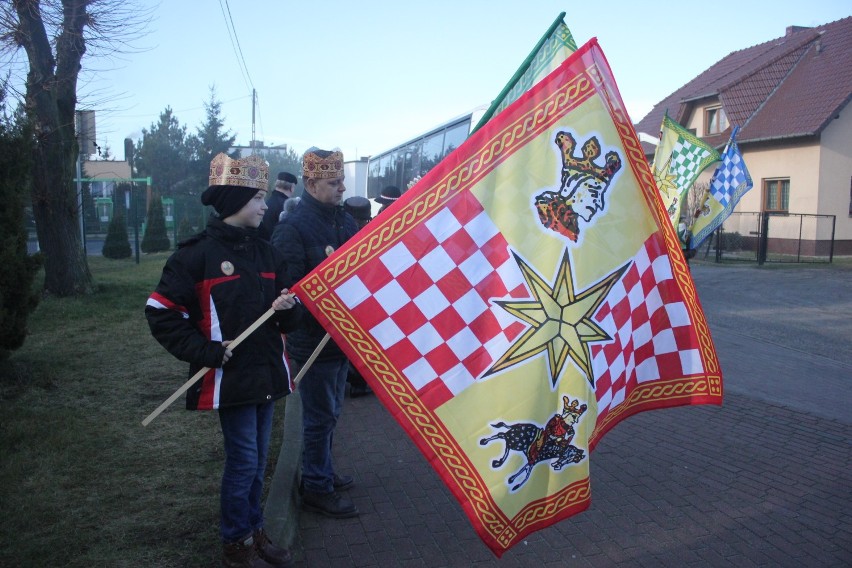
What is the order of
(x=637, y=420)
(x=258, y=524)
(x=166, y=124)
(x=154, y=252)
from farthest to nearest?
(x=166, y=124)
(x=154, y=252)
(x=637, y=420)
(x=258, y=524)

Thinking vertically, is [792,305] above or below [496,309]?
below

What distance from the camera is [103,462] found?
494 centimetres

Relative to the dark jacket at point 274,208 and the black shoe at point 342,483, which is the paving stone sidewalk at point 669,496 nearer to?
the black shoe at point 342,483

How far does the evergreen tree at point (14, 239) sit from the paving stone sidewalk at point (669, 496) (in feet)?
10.4

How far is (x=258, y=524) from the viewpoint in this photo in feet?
12.0

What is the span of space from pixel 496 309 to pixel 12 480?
3.39 meters

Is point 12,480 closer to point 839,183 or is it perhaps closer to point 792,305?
point 792,305

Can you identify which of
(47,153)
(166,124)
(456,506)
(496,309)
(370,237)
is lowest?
(456,506)

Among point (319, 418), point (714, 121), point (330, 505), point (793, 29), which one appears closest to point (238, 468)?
point (319, 418)

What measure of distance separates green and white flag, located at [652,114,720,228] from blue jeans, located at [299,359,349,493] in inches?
305

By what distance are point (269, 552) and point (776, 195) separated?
29.9 meters

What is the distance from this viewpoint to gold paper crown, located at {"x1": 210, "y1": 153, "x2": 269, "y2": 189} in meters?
3.46

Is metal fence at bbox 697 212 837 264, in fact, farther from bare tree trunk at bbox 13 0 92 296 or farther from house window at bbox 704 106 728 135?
bare tree trunk at bbox 13 0 92 296

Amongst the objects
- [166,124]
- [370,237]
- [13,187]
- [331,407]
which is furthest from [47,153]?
[166,124]
